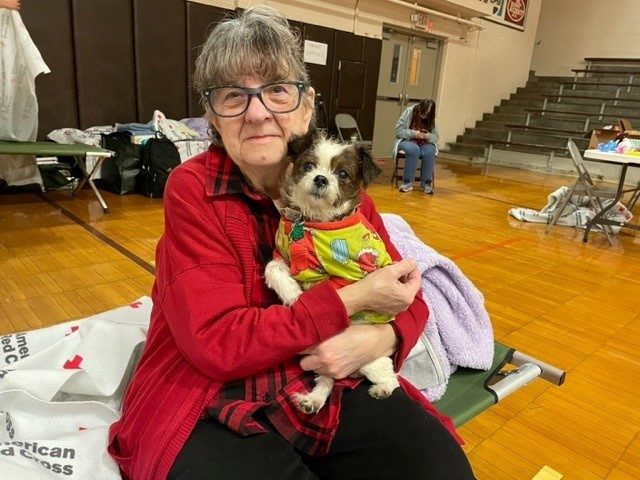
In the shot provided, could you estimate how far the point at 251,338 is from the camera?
36.4 inches

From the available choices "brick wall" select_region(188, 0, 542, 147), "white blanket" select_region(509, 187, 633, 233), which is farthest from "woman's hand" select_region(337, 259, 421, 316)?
"brick wall" select_region(188, 0, 542, 147)

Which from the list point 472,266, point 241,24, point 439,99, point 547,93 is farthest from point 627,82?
point 241,24

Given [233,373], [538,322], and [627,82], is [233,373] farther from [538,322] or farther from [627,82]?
[627,82]

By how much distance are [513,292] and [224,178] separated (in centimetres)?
259

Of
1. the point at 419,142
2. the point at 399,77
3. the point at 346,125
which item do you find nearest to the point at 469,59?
the point at 399,77

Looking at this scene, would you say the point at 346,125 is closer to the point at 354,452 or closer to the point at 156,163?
the point at 156,163

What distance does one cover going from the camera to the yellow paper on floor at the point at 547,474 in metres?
1.56

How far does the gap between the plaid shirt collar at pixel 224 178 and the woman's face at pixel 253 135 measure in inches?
0.9

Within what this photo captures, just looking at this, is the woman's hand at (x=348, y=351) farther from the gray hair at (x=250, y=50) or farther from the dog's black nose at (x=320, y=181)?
the gray hair at (x=250, y=50)

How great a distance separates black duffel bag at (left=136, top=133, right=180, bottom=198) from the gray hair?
3.93 metres

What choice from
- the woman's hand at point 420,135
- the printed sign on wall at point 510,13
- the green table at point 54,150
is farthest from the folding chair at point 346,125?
the printed sign on wall at point 510,13

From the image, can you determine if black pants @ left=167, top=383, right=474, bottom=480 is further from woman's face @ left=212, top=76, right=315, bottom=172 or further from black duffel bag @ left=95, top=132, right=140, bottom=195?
black duffel bag @ left=95, top=132, right=140, bottom=195

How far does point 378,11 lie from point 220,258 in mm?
8561

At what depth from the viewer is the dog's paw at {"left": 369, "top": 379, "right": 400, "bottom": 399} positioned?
1.05 meters
